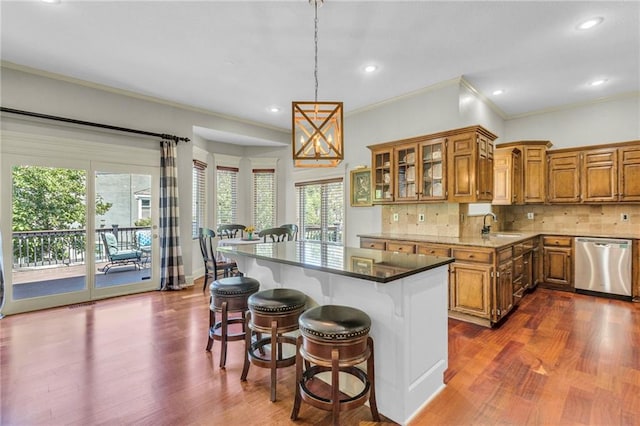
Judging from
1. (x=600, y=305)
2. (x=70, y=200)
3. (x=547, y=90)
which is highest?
(x=547, y=90)

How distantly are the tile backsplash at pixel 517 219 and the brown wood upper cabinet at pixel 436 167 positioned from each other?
0.29 m

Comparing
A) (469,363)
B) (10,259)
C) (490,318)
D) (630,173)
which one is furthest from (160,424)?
(630,173)

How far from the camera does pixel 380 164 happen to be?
467 centimetres

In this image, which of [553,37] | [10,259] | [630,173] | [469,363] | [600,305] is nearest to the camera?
[469,363]

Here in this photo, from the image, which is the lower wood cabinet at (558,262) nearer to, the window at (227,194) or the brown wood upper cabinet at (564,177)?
the brown wood upper cabinet at (564,177)

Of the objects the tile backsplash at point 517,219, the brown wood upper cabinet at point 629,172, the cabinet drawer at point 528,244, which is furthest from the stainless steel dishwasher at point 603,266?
the brown wood upper cabinet at point 629,172

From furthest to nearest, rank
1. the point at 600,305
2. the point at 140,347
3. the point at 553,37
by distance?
the point at 600,305 < the point at 553,37 < the point at 140,347

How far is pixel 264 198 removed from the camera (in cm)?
685

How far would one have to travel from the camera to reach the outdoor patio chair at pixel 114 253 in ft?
14.6

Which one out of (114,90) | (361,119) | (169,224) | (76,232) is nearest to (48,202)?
(76,232)

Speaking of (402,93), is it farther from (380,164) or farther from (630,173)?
(630,173)

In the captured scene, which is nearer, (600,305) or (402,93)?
(600,305)

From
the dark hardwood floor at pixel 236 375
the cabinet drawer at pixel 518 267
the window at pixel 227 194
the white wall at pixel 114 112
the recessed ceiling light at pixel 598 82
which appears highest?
the recessed ceiling light at pixel 598 82

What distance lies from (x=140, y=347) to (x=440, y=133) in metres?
4.18
